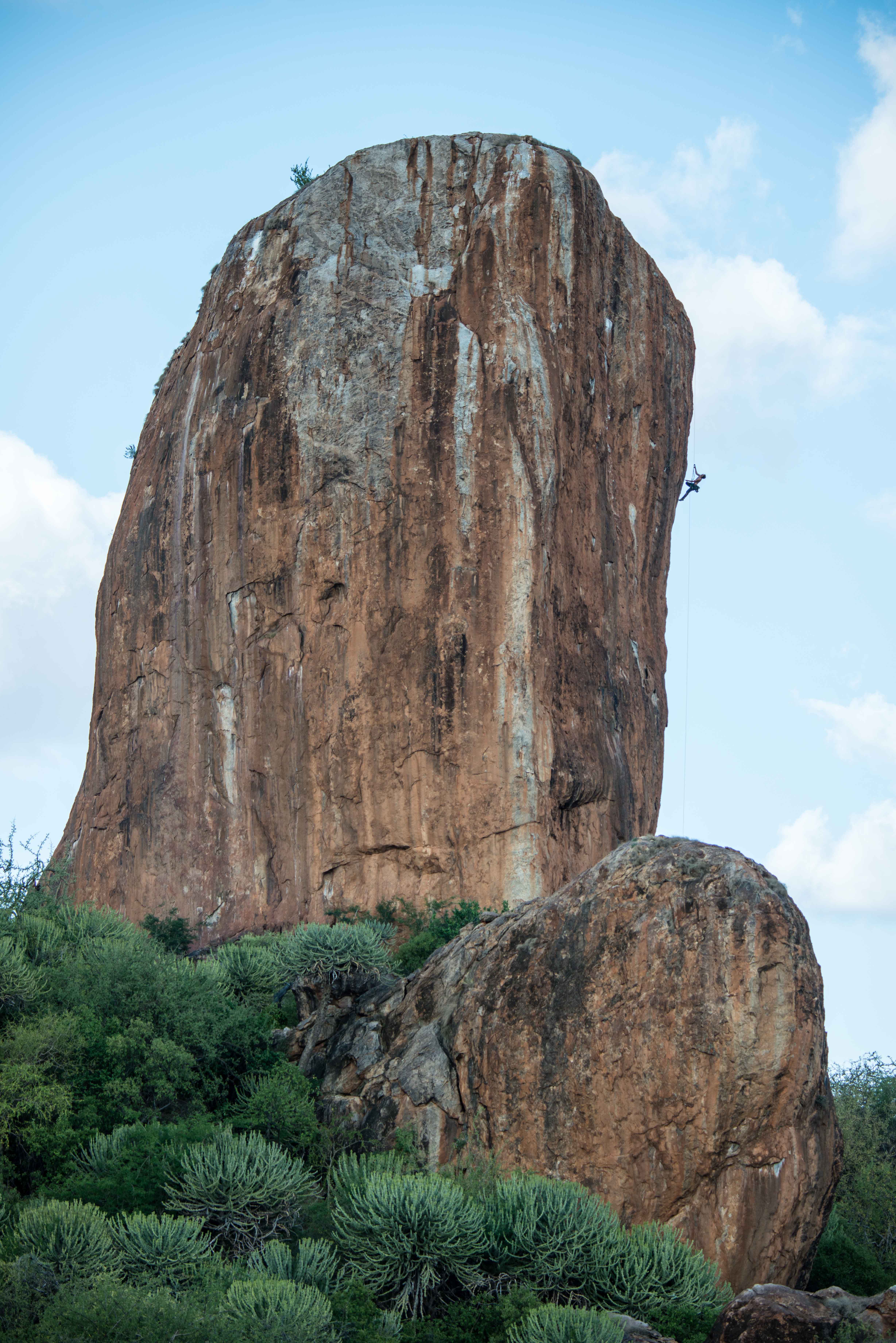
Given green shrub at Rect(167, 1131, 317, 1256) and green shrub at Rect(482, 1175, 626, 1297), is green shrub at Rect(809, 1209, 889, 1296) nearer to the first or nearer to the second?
green shrub at Rect(482, 1175, 626, 1297)

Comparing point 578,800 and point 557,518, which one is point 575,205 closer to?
point 557,518

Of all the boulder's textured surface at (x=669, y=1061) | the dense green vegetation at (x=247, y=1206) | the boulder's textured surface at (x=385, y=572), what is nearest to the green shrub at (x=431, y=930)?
A: the boulder's textured surface at (x=385, y=572)

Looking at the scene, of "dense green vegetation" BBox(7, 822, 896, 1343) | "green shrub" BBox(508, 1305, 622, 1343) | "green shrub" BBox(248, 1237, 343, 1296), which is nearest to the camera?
"green shrub" BBox(508, 1305, 622, 1343)

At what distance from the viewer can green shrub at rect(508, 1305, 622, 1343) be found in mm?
10078

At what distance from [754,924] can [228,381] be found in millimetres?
18425

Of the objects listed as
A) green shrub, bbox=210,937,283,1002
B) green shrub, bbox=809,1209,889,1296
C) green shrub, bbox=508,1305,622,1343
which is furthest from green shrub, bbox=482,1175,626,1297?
green shrub, bbox=210,937,283,1002

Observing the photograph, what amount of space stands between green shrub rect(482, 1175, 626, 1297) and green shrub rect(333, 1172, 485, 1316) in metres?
0.25

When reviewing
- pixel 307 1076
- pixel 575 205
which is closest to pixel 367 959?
pixel 307 1076

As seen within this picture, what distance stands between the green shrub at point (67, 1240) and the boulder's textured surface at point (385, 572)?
12961mm

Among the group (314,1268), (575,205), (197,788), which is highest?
(575,205)

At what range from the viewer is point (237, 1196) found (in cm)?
1278

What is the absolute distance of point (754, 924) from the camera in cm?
1309

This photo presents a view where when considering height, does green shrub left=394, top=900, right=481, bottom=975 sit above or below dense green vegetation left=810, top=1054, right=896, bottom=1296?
above

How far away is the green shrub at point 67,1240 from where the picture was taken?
36.3 ft
